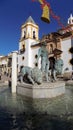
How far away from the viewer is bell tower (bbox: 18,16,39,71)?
1448 inches

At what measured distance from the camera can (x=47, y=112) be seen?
5918 millimetres

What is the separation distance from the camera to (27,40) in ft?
121

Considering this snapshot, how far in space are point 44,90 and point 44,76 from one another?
8.40ft

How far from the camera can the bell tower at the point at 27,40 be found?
121ft

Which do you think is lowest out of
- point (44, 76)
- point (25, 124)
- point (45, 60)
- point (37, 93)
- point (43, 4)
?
point (25, 124)

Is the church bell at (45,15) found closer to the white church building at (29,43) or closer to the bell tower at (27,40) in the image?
the white church building at (29,43)

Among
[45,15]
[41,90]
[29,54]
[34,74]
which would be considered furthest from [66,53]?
[41,90]

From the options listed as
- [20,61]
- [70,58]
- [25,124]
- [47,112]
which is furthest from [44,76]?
[20,61]

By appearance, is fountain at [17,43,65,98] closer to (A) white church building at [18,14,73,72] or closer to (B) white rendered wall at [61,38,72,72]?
(B) white rendered wall at [61,38,72,72]

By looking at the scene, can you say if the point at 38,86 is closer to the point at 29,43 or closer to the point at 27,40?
the point at 29,43

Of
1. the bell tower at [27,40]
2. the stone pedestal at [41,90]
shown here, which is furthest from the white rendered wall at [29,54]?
the stone pedestal at [41,90]

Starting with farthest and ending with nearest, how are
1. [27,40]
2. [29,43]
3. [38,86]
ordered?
[27,40] < [29,43] < [38,86]

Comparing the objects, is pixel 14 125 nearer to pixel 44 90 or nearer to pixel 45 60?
pixel 44 90

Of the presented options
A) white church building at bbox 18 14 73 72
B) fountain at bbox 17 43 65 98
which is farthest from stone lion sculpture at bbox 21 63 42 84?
white church building at bbox 18 14 73 72
